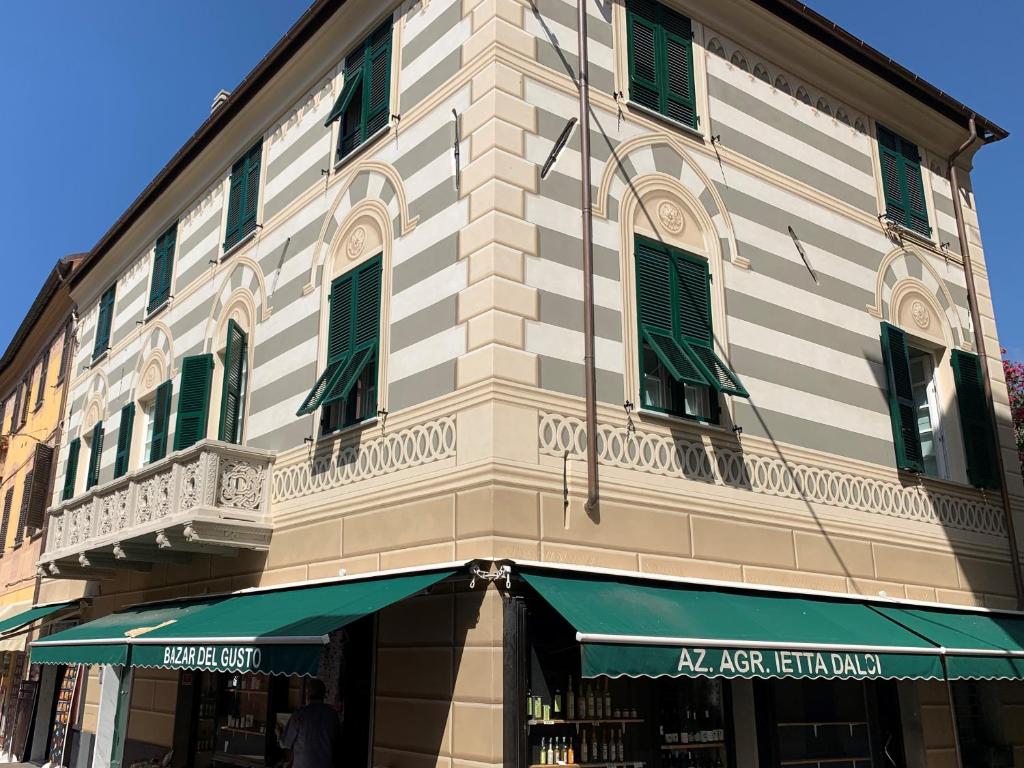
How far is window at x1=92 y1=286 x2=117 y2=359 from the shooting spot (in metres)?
19.6

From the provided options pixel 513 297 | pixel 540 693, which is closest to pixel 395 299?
pixel 513 297

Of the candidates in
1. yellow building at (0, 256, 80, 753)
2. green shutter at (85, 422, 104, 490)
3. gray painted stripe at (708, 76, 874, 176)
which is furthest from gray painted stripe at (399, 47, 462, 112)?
yellow building at (0, 256, 80, 753)

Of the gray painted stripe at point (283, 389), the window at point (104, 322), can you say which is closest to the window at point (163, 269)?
the window at point (104, 322)

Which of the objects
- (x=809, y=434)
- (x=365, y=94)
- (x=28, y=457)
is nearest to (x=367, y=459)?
(x=365, y=94)

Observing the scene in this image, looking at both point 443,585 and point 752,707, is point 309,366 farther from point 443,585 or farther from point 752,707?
point 752,707

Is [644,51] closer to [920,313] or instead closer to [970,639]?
[920,313]

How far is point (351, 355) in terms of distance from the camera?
10695 mm

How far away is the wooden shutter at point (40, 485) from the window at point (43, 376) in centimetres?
230

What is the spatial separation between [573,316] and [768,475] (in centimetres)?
308

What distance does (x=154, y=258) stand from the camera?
17766 millimetres

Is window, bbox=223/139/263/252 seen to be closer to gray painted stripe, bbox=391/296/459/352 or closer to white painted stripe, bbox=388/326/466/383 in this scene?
gray painted stripe, bbox=391/296/459/352

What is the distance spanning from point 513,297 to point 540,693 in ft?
11.9

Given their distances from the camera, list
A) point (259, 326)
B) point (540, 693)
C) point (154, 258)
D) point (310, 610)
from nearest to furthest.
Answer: point (540, 693) → point (310, 610) → point (259, 326) → point (154, 258)

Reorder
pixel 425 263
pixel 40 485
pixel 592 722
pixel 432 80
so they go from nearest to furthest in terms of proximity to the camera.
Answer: pixel 592 722
pixel 425 263
pixel 432 80
pixel 40 485
